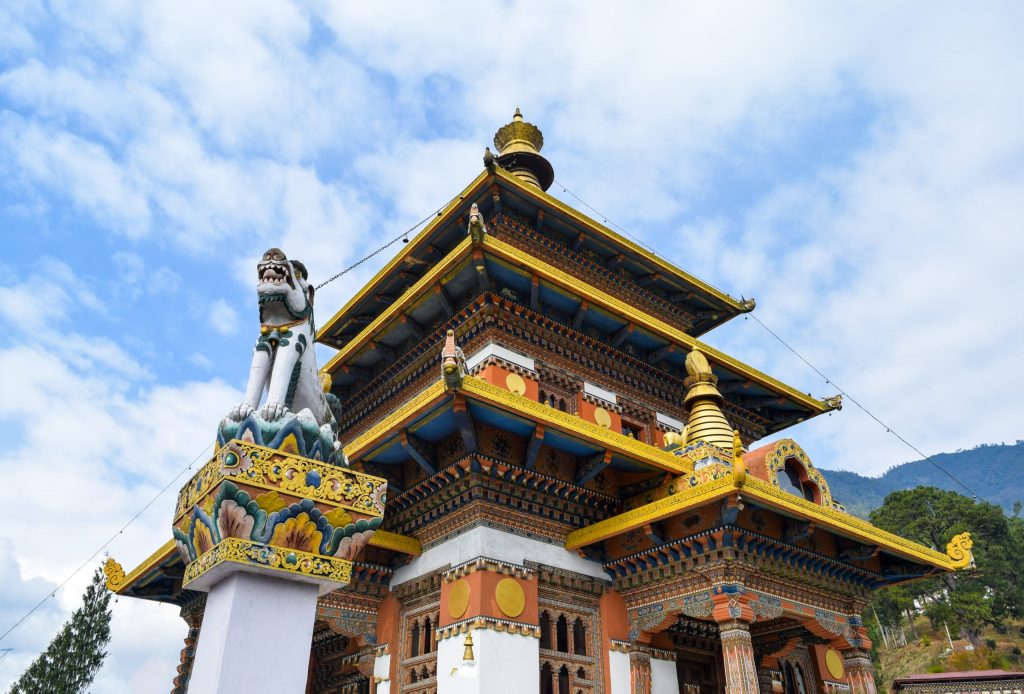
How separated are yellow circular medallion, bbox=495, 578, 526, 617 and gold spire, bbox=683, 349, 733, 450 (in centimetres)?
539

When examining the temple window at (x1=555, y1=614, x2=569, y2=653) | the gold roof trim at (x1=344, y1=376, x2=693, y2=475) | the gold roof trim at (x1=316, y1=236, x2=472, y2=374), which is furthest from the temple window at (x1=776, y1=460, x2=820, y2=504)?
the gold roof trim at (x1=316, y1=236, x2=472, y2=374)

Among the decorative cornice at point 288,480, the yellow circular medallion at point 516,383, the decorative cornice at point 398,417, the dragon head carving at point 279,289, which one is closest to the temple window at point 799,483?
the yellow circular medallion at point 516,383

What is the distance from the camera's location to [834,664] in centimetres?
1588

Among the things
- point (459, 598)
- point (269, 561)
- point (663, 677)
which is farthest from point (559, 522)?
point (269, 561)

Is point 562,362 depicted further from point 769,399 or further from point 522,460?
point 769,399

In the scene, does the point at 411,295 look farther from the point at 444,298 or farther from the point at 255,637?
the point at 255,637

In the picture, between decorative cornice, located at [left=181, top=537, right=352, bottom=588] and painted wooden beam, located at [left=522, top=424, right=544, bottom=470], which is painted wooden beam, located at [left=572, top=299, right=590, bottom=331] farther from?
decorative cornice, located at [left=181, top=537, right=352, bottom=588]

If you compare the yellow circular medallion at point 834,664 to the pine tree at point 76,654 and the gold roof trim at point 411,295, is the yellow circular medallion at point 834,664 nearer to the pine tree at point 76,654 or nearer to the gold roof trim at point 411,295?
the gold roof trim at point 411,295

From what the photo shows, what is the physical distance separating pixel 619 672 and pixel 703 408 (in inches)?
247

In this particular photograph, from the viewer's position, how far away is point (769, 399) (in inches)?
830

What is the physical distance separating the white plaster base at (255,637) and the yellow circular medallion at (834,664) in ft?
49.4

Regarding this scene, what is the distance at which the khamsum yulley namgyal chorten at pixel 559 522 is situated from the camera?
12.0m

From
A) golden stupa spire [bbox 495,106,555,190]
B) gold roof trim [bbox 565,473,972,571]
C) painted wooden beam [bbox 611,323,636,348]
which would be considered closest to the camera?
gold roof trim [bbox 565,473,972,571]

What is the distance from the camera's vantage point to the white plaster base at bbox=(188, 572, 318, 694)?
160 inches
